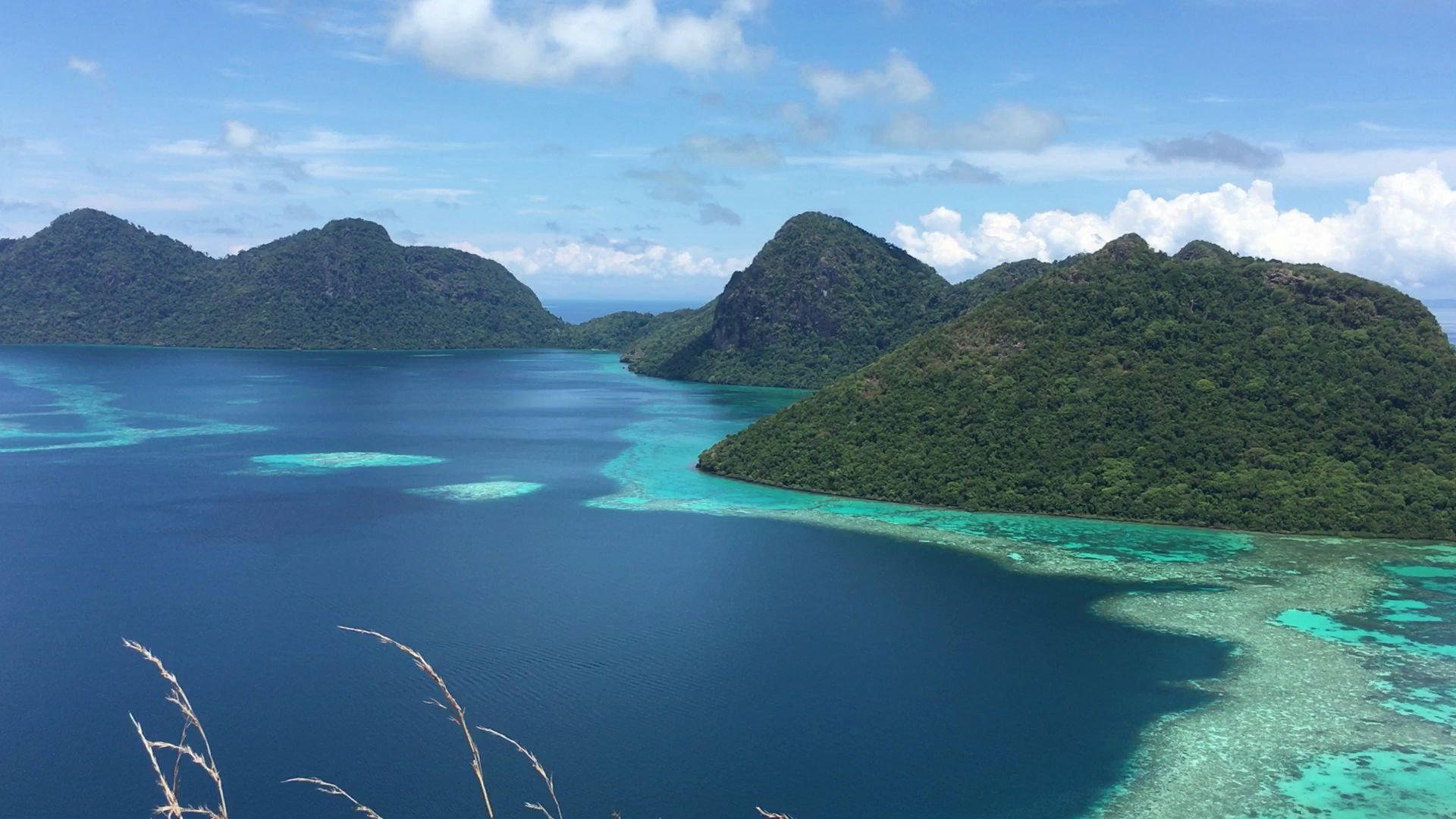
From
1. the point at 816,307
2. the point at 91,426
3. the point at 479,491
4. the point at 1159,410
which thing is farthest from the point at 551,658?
the point at 816,307

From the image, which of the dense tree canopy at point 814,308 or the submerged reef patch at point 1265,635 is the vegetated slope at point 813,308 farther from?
the submerged reef patch at point 1265,635

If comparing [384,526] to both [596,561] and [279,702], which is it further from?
[279,702]

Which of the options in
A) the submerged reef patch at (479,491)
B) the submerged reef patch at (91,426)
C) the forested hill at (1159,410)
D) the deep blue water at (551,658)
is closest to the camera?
the deep blue water at (551,658)

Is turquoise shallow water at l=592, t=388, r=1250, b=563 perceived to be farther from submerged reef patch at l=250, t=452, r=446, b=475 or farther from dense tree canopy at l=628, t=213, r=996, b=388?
dense tree canopy at l=628, t=213, r=996, b=388

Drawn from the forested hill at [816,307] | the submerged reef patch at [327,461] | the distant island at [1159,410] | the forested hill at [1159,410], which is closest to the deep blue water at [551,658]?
the submerged reef patch at [327,461]

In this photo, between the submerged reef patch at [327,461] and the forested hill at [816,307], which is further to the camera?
the forested hill at [816,307]

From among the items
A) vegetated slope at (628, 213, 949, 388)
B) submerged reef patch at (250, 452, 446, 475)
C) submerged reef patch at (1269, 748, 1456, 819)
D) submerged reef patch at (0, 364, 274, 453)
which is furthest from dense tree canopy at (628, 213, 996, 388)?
submerged reef patch at (1269, 748, 1456, 819)

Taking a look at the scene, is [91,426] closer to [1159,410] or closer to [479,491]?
[479,491]
